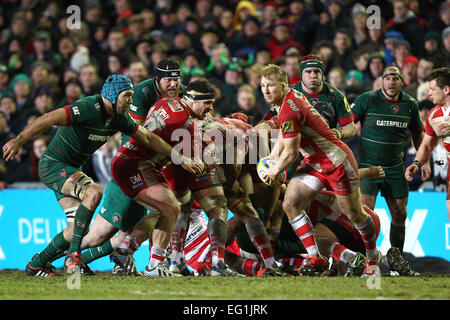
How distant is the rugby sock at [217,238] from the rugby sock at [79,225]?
129 centimetres

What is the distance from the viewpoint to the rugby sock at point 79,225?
8.01 meters

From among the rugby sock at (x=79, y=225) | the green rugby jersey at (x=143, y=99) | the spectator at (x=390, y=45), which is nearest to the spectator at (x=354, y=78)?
the spectator at (x=390, y=45)

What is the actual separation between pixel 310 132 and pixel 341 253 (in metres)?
1.48

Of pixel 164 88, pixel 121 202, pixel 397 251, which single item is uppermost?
pixel 164 88

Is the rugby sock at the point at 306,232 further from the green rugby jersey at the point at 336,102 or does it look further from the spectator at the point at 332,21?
the spectator at the point at 332,21

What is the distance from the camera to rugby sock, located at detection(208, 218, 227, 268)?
8133 millimetres

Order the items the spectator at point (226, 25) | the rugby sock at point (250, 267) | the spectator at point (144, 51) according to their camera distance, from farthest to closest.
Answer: the spectator at point (226, 25) < the spectator at point (144, 51) < the rugby sock at point (250, 267)

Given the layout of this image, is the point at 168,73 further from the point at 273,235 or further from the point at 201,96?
the point at 273,235
